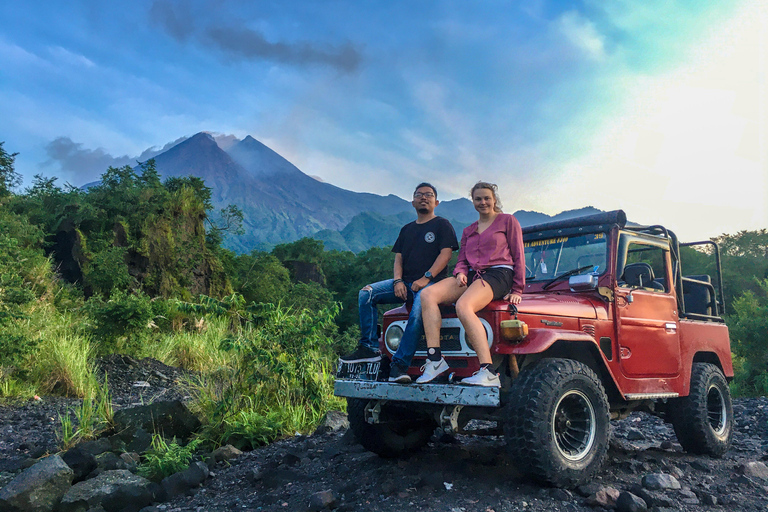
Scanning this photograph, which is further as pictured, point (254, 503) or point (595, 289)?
point (595, 289)

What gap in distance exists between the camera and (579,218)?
566cm

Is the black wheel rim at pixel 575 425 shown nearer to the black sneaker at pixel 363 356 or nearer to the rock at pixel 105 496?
the black sneaker at pixel 363 356

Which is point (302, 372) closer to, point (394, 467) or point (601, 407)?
point (394, 467)

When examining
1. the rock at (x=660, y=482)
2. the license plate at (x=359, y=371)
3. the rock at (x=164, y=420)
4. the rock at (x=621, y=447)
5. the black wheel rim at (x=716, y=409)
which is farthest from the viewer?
the rock at (x=164, y=420)

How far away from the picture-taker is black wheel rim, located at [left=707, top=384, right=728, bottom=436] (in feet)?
20.0

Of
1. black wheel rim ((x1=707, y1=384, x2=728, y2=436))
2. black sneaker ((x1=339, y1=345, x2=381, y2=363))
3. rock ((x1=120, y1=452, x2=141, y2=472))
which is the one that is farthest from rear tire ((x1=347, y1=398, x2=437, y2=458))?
black wheel rim ((x1=707, y1=384, x2=728, y2=436))

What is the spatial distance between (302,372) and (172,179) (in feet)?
73.3

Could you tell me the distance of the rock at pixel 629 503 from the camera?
3848 mm

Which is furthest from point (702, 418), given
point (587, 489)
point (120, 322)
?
point (120, 322)

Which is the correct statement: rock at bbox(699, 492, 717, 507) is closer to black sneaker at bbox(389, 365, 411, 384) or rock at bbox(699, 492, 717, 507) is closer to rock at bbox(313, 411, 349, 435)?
black sneaker at bbox(389, 365, 411, 384)

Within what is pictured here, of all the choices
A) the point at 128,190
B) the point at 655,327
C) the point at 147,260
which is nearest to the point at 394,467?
the point at 655,327

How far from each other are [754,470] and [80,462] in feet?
20.6

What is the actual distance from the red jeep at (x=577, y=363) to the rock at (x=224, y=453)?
149 centimetres

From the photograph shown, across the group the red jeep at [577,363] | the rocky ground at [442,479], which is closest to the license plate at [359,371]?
the red jeep at [577,363]
